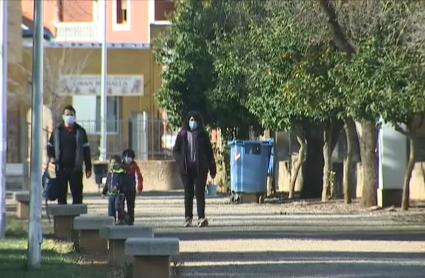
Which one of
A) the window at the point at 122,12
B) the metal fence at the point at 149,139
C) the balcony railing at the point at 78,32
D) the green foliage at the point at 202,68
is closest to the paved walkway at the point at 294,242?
the green foliage at the point at 202,68

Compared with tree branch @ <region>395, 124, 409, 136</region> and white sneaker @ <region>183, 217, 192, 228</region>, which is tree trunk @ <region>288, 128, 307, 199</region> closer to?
tree branch @ <region>395, 124, 409, 136</region>

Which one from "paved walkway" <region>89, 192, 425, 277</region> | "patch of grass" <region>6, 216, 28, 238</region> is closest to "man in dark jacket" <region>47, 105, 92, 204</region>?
"patch of grass" <region>6, 216, 28, 238</region>

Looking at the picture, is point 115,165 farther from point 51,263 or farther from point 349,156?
point 349,156

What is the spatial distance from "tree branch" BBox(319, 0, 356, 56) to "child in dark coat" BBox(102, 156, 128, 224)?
13.6 feet

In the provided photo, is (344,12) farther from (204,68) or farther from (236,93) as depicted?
(204,68)

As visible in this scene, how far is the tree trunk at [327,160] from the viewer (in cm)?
2410

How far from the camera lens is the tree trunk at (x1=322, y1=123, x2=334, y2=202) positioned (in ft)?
79.1

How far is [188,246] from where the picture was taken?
604 inches

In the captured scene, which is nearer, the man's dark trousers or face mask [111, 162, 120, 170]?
face mask [111, 162, 120, 170]

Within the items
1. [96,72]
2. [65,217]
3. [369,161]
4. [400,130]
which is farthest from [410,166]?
[96,72]

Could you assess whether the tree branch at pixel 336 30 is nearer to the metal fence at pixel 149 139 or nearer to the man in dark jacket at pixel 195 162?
the man in dark jacket at pixel 195 162

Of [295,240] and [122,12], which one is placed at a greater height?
[122,12]

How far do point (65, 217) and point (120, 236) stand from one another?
12.7ft

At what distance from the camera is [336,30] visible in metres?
18.8
